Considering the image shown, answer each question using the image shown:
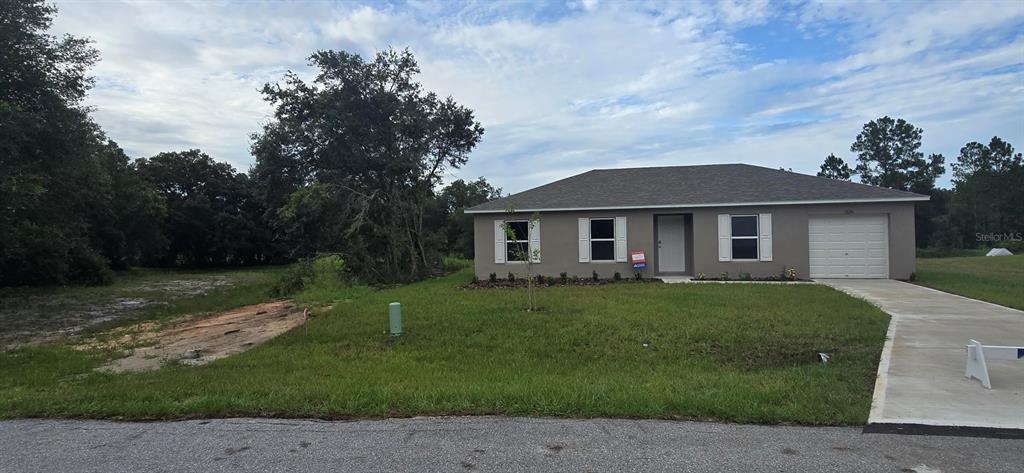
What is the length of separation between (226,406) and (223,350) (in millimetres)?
3987

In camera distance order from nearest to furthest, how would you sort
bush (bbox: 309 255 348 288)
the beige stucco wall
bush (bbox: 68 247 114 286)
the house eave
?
the house eave
the beige stucco wall
bush (bbox: 309 255 348 288)
bush (bbox: 68 247 114 286)

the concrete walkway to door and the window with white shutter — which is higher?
the window with white shutter

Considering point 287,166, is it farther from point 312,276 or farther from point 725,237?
point 725,237

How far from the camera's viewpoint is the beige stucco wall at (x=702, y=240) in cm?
1622

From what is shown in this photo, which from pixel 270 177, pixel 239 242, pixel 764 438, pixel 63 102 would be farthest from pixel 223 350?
pixel 239 242

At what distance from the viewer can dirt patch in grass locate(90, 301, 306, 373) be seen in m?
8.27

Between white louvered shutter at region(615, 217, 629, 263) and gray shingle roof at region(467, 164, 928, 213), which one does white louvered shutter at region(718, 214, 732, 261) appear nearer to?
gray shingle roof at region(467, 164, 928, 213)

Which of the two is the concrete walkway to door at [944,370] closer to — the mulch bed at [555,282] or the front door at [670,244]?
the mulch bed at [555,282]

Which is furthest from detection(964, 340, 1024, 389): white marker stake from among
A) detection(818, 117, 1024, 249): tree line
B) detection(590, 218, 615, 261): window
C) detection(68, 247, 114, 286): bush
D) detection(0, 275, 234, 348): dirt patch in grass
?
detection(818, 117, 1024, 249): tree line

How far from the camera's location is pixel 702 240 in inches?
677

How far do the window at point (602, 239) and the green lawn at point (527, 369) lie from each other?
6096 millimetres

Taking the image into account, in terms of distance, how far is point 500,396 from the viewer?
5375mm

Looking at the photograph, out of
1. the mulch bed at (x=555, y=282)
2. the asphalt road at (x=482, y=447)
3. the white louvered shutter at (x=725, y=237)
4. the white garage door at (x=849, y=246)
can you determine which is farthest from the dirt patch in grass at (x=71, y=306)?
the white garage door at (x=849, y=246)

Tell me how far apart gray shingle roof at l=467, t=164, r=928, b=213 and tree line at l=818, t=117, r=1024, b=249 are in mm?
38303
